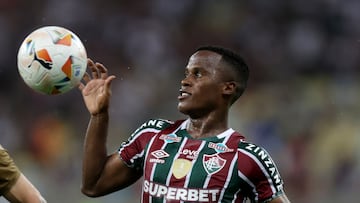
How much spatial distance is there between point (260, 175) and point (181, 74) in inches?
198

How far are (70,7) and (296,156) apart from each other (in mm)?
3229

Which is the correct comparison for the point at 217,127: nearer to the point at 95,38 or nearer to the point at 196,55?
the point at 196,55

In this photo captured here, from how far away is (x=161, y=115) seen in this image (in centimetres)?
859

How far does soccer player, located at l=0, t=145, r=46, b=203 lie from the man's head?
0.88 meters

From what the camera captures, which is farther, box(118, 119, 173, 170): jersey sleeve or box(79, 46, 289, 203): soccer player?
box(118, 119, 173, 170): jersey sleeve

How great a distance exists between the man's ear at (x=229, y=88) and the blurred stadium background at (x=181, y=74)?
3.98 meters

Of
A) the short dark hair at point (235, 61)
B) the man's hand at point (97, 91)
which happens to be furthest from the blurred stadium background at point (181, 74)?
the man's hand at point (97, 91)

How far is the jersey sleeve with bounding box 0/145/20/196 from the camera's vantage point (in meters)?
3.91

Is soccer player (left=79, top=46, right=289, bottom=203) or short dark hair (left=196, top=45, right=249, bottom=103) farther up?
short dark hair (left=196, top=45, right=249, bottom=103)

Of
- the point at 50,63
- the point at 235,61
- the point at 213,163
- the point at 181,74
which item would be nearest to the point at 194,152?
the point at 213,163

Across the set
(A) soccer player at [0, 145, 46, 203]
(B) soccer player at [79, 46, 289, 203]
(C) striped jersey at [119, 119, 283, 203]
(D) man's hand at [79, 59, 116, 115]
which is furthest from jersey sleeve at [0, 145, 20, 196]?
(C) striped jersey at [119, 119, 283, 203]

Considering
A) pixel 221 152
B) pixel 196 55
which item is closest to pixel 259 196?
pixel 221 152

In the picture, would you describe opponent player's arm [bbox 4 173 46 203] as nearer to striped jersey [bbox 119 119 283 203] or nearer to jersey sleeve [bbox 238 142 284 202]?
striped jersey [bbox 119 119 283 203]

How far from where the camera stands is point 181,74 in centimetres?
888
